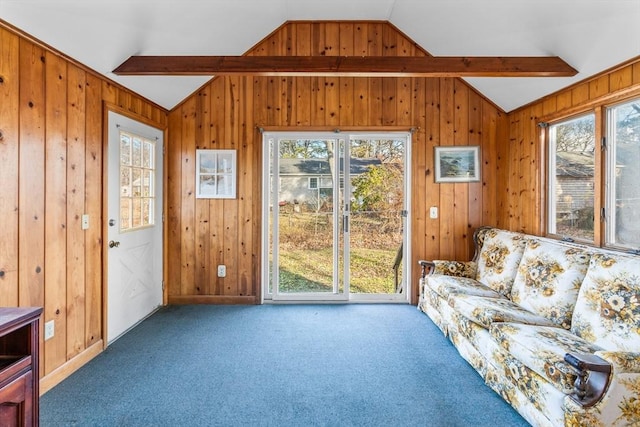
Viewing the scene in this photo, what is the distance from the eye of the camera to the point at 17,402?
134cm

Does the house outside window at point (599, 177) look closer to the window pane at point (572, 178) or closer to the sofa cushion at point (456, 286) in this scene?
the window pane at point (572, 178)

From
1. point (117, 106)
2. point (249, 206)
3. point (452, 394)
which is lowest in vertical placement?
point (452, 394)

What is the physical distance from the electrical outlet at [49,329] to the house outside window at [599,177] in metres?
4.13

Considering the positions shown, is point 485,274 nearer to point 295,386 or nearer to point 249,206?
point 295,386

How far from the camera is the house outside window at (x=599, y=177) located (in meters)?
2.37

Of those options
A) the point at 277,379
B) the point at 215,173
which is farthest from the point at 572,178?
the point at 215,173

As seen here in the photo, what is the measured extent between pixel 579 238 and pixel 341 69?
255 cm

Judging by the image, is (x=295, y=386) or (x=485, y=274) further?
(x=485, y=274)

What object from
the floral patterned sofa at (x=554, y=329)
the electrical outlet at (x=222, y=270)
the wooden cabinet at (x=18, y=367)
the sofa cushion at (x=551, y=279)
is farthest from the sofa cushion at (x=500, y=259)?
the wooden cabinet at (x=18, y=367)

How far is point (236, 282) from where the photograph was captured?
12.6ft

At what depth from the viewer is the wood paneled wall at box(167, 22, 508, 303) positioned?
3.79 metres

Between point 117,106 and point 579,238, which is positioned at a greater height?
point 117,106

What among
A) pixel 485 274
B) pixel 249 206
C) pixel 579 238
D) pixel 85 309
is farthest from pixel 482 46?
pixel 85 309

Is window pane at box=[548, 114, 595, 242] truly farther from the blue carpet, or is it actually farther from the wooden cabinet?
the wooden cabinet
